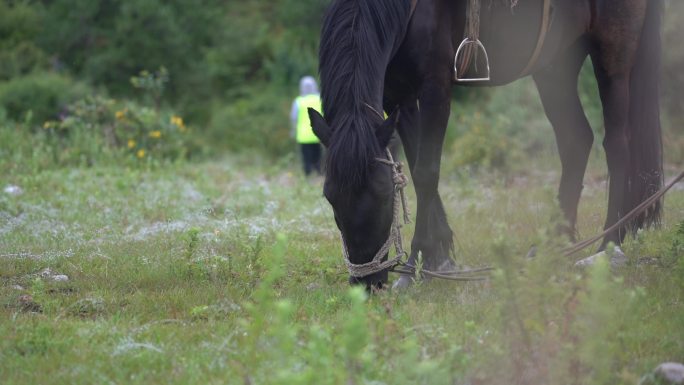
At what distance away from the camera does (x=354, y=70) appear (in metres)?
4.39

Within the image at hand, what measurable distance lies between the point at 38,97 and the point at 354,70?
531 inches

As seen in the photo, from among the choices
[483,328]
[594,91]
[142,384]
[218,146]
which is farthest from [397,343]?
[218,146]

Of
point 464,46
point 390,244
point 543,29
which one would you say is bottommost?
point 390,244

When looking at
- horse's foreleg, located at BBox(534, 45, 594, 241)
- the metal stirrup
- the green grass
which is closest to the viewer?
the green grass

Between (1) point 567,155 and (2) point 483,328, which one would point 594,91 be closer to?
(1) point 567,155

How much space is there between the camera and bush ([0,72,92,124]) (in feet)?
53.4

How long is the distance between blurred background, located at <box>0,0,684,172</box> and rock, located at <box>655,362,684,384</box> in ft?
25.7

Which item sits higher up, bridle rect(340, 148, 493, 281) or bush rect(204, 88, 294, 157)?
bridle rect(340, 148, 493, 281)

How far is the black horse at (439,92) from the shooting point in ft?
13.8

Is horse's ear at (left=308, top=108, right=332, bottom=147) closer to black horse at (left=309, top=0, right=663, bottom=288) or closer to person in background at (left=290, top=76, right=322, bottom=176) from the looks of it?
black horse at (left=309, top=0, right=663, bottom=288)

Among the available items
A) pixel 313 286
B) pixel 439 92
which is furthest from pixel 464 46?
pixel 313 286

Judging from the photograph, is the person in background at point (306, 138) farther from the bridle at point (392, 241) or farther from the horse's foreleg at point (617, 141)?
the bridle at point (392, 241)

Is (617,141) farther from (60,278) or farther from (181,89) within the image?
(181,89)

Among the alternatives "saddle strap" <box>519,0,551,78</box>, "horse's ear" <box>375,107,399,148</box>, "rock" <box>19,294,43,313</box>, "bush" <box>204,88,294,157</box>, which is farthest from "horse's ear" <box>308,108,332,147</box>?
"bush" <box>204,88,294,157</box>
